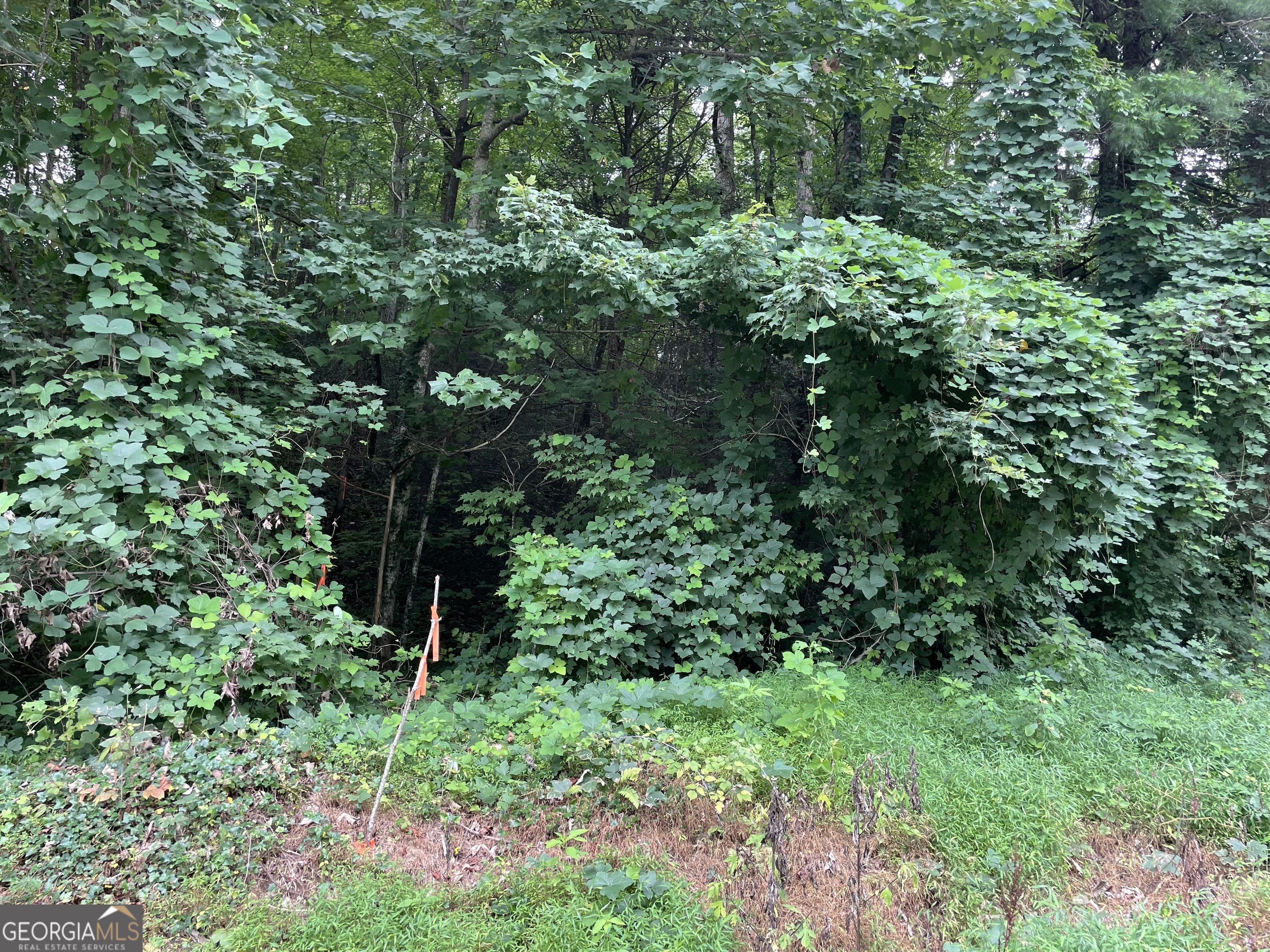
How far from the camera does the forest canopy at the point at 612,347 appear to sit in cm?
379

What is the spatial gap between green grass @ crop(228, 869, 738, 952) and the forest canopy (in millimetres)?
1557

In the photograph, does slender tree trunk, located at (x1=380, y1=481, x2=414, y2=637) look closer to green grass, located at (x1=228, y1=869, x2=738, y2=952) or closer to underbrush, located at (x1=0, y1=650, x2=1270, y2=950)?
underbrush, located at (x1=0, y1=650, x2=1270, y2=950)

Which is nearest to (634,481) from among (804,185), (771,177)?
(804,185)

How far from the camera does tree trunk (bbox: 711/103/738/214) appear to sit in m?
7.14

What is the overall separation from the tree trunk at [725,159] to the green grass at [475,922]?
6455mm

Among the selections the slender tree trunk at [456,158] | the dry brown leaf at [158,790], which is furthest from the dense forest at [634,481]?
the slender tree trunk at [456,158]

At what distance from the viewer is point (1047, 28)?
6250 millimetres

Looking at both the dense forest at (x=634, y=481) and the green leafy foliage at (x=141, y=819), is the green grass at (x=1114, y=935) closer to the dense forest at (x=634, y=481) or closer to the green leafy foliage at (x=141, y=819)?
the dense forest at (x=634, y=481)

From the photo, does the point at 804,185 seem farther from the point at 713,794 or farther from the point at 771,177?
the point at 713,794

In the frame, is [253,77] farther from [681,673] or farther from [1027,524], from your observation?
[1027,524]

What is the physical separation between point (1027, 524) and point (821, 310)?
7.08ft

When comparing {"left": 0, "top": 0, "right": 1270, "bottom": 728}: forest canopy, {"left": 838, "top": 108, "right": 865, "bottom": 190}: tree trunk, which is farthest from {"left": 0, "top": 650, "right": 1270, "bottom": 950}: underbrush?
{"left": 838, "top": 108, "right": 865, "bottom": 190}: tree trunk

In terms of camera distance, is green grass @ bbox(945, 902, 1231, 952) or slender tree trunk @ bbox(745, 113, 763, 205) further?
slender tree trunk @ bbox(745, 113, 763, 205)

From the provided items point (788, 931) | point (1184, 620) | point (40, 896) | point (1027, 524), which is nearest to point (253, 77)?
point (40, 896)
